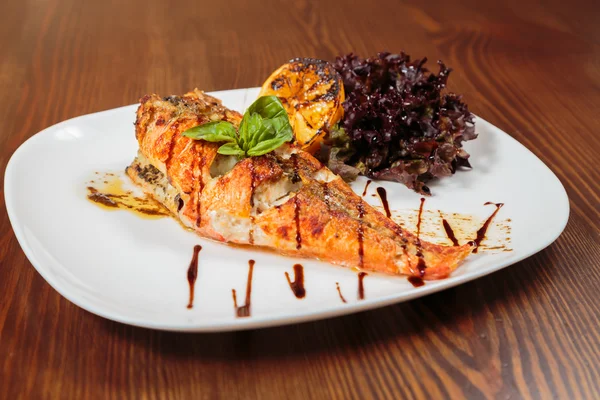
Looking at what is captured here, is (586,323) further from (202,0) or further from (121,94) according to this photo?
(202,0)

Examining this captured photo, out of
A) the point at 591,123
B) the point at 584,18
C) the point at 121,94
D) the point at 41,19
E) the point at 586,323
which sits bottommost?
the point at 41,19

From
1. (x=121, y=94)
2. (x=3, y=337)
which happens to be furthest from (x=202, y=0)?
(x=3, y=337)

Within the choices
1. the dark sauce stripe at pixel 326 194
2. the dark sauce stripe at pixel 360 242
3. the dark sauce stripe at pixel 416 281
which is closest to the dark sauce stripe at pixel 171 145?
the dark sauce stripe at pixel 326 194

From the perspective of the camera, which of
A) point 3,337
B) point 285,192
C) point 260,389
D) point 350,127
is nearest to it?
point 260,389

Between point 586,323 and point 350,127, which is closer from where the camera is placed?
point 586,323

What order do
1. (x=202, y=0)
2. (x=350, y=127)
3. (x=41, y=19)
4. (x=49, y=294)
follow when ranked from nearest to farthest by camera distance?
(x=49, y=294)
(x=350, y=127)
(x=41, y=19)
(x=202, y=0)

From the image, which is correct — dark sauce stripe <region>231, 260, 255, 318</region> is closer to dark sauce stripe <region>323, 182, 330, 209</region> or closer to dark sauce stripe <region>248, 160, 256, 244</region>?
dark sauce stripe <region>248, 160, 256, 244</region>

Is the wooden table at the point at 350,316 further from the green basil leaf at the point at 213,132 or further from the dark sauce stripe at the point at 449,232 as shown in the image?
the green basil leaf at the point at 213,132

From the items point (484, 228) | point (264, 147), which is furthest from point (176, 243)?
point (484, 228)
